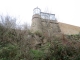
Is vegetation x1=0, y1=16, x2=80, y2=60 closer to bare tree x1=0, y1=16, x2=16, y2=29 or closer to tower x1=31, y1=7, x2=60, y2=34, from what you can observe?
bare tree x1=0, y1=16, x2=16, y2=29

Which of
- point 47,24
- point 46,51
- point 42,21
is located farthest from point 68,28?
point 46,51

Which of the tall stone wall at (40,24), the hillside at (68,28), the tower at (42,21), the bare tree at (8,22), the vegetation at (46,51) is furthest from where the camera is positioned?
the hillside at (68,28)

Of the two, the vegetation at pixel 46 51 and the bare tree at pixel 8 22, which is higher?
the bare tree at pixel 8 22

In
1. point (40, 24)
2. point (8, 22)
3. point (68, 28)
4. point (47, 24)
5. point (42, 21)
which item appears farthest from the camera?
point (68, 28)

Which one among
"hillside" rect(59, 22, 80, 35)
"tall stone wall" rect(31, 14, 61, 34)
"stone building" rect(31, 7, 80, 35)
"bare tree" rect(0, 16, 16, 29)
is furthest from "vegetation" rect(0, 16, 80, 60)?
"hillside" rect(59, 22, 80, 35)

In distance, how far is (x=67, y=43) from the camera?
9227mm

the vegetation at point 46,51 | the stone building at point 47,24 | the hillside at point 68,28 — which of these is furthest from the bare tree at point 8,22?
the hillside at point 68,28

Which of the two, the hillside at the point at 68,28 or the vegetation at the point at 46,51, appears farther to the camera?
the hillside at the point at 68,28

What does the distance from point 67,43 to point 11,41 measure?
4.32 m

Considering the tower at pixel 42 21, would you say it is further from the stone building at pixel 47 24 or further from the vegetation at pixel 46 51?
the vegetation at pixel 46 51

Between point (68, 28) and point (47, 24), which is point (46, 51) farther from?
point (68, 28)

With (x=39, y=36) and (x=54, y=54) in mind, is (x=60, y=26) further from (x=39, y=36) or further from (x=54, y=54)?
(x=54, y=54)

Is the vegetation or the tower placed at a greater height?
the tower

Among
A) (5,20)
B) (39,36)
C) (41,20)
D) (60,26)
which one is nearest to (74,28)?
(60,26)
